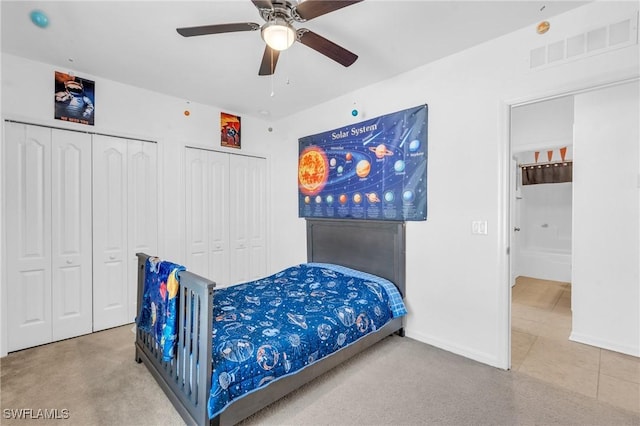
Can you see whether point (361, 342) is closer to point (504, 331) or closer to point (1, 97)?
point (504, 331)

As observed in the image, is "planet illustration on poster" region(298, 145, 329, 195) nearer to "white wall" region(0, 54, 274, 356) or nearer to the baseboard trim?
"white wall" region(0, 54, 274, 356)

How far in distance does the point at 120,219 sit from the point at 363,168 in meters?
2.72

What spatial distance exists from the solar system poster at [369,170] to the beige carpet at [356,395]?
136 cm

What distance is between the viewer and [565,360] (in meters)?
2.48

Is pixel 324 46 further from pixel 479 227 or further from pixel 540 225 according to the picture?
pixel 540 225

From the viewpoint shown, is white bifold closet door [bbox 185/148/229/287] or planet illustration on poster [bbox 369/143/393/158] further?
white bifold closet door [bbox 185/148/229/287]

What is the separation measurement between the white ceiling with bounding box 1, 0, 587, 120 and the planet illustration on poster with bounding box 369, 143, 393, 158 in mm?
712

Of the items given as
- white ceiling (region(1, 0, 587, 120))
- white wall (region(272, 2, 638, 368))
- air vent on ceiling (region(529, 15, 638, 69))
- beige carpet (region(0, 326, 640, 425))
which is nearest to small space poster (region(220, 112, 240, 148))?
white ceiling (region(1, 0, 587, 120))

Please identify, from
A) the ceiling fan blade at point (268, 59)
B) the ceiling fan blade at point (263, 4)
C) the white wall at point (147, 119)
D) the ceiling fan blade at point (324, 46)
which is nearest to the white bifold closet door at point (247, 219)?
the white wall at point (147, 119)

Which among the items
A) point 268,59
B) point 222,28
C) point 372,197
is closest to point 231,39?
point 268,59

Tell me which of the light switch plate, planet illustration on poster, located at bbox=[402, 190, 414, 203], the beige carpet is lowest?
the beige carpet

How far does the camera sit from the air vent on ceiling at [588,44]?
74.1 inches

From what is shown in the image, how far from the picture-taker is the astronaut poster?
2.83 metres

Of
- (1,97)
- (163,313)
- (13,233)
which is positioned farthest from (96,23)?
(163,313)
